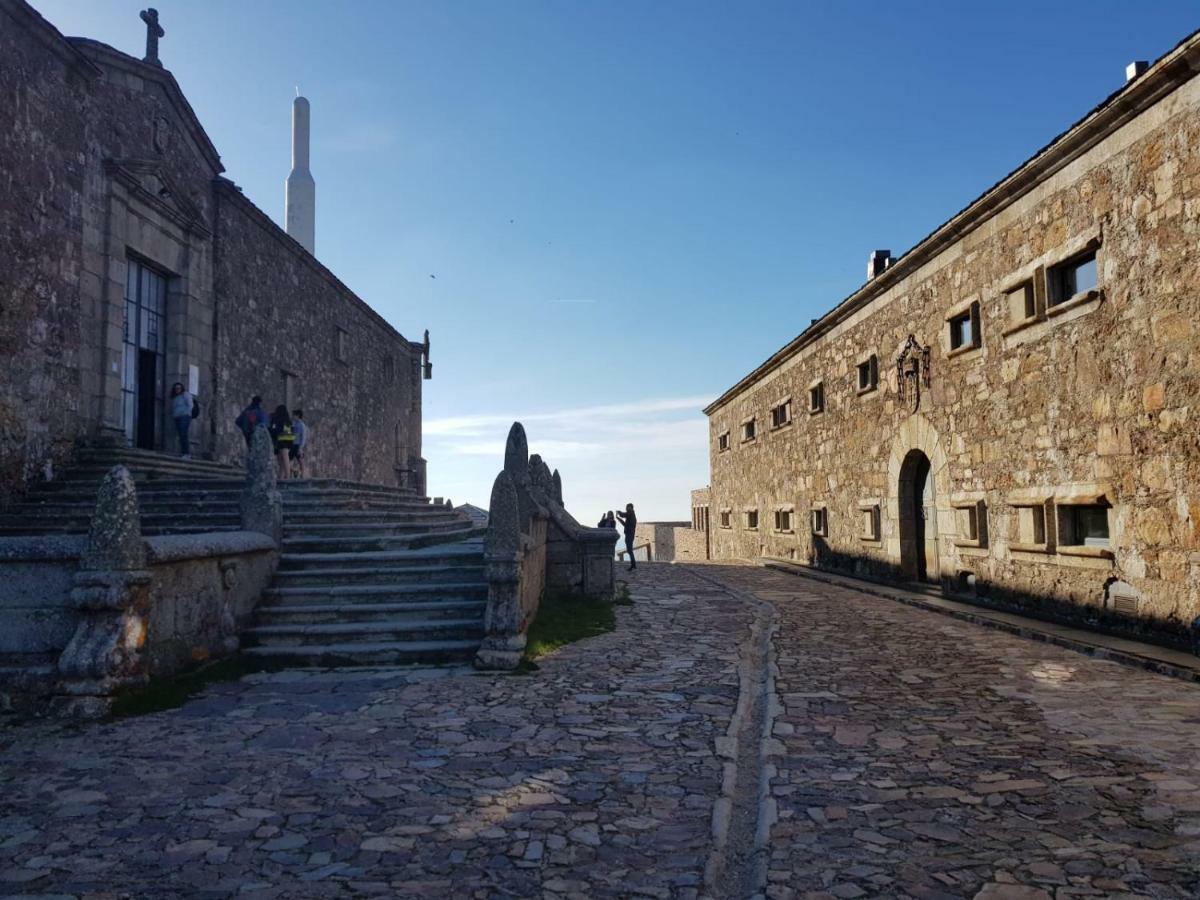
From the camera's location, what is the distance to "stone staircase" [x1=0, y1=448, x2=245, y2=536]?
9344mm

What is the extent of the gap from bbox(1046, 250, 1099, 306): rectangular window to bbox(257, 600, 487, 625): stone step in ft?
24.9

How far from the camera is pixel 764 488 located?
77.0 feet

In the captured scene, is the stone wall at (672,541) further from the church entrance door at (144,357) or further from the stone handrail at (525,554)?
the church entrance door at (144,357)

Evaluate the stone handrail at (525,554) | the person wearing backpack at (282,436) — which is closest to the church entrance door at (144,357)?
the person wearing backpack at (282,436)

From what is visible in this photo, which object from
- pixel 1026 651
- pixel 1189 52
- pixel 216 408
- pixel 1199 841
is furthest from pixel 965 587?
pixel 216 408

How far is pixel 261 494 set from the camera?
29.5ft

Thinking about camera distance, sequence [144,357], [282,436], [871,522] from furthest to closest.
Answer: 1. [871,522]
2. [282,436]
3. [144,357]

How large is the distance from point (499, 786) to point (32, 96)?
10.8 meters

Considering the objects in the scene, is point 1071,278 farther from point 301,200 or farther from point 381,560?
point 301,200

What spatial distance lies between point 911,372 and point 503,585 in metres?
8.98

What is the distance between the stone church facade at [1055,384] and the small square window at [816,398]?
74.9 inches

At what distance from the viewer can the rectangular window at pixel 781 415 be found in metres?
21.0

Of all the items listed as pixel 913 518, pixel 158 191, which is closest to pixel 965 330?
pixel 913 518

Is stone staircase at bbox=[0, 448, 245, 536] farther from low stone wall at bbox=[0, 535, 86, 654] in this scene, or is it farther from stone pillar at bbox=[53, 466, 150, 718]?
stone pillar at bbox=[53, 466, 150, 718]
